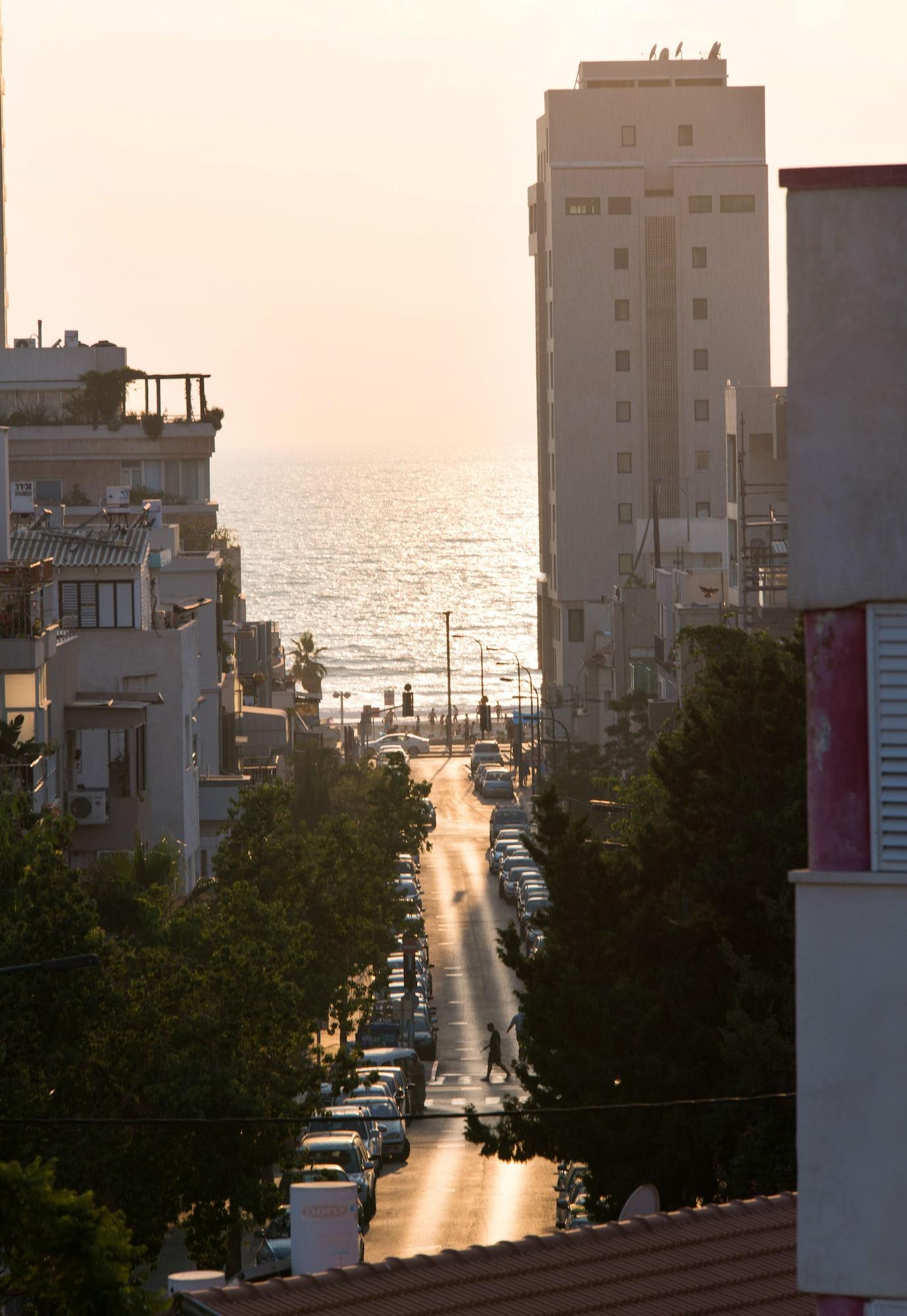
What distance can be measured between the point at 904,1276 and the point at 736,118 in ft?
493

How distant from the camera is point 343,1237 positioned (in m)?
17.1

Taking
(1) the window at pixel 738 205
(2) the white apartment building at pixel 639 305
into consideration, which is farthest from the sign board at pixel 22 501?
(1) the window at pixel 738 205

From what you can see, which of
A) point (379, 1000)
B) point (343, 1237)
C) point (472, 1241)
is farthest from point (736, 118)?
A: point (343, 1237)

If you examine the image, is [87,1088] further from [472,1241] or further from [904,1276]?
[904,1276]

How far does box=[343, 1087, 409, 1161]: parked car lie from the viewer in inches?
1708

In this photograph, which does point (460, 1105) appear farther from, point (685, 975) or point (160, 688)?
point (685, 975)

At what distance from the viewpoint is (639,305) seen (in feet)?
491

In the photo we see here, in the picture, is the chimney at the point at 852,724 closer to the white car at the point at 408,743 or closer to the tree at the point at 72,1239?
the tree at the point at 72,1239

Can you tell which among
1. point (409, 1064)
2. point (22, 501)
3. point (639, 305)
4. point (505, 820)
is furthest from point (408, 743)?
point (409, 1064)

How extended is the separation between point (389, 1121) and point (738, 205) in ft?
388

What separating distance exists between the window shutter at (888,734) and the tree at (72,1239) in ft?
20.2

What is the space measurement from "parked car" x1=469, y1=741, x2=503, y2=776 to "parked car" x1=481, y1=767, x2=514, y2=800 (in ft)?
29.6

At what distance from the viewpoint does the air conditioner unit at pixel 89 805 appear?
49312 millimetres

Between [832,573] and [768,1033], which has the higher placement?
[832,573]
